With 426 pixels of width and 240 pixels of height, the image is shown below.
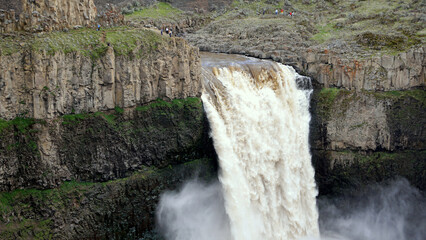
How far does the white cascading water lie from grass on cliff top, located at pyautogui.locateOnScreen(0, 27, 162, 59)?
230 inches

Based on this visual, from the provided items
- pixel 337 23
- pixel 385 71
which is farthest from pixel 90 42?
pixel 337 23

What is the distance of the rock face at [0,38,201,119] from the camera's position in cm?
2650

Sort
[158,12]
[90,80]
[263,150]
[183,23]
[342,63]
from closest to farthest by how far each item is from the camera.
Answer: [90,80] < [263,150] < [342,63] < [183,23] < [158,12]

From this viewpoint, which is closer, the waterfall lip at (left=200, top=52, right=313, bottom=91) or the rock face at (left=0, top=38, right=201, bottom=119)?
the rock face at (left=0, top=38, right=201, bottom=119)

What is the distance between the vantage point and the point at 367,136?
4072 centimetres

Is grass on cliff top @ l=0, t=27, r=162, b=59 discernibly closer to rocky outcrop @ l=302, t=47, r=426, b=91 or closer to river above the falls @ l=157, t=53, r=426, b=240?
river above the falls @ l=157, t=53, r=426, b=240

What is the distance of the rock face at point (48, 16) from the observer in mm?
27984

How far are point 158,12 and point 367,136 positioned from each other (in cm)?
2892

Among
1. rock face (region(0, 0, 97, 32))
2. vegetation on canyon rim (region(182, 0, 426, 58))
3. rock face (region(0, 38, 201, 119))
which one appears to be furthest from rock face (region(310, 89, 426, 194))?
rock face (region(0, 0, 97, 32))

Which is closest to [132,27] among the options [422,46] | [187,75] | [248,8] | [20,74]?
[187,75]

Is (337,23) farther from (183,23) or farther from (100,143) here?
(100,143)

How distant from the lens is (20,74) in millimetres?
26484

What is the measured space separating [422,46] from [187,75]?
21.3 m

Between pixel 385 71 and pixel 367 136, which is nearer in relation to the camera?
pixel 367 136
